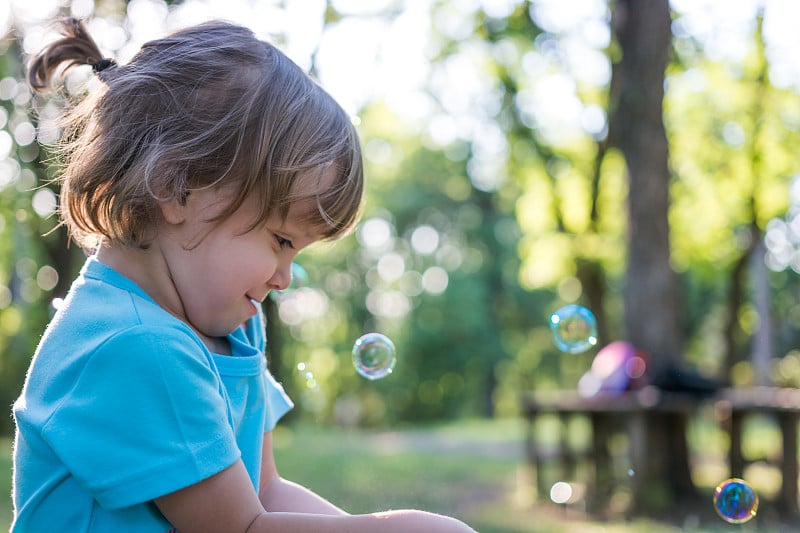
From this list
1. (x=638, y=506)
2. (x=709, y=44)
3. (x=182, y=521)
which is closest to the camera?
(x=182, y=521)

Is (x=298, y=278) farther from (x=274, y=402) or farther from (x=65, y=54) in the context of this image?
(x=65, y=54)

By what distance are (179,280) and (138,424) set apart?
0.28 metres

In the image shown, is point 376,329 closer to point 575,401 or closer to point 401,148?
point 401,148

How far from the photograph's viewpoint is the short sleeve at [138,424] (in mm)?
1165

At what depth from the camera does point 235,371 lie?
1487mm

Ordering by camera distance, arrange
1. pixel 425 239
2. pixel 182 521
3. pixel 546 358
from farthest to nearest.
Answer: pixel 546 358, pixel 425 239, pixel 182 521

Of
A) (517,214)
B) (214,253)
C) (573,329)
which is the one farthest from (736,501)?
(517,214)

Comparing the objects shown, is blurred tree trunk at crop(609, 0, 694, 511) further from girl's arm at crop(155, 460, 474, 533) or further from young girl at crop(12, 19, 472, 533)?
girl's arm at crop(155, 460, 474, 533)

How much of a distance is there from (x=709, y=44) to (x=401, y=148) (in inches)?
592

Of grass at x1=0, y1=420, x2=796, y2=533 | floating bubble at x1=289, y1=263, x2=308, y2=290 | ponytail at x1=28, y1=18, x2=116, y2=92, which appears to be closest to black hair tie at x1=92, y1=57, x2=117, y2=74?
ponytail at x1=28, y1=18, x2=116, y2=92

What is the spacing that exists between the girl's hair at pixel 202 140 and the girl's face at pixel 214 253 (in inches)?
0.7

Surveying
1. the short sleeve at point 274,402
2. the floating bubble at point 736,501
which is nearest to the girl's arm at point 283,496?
the short sleeve at point 274,402

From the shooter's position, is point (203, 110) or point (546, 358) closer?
point (203, 110)

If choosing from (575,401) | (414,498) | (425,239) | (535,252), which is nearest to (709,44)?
(535,252)
